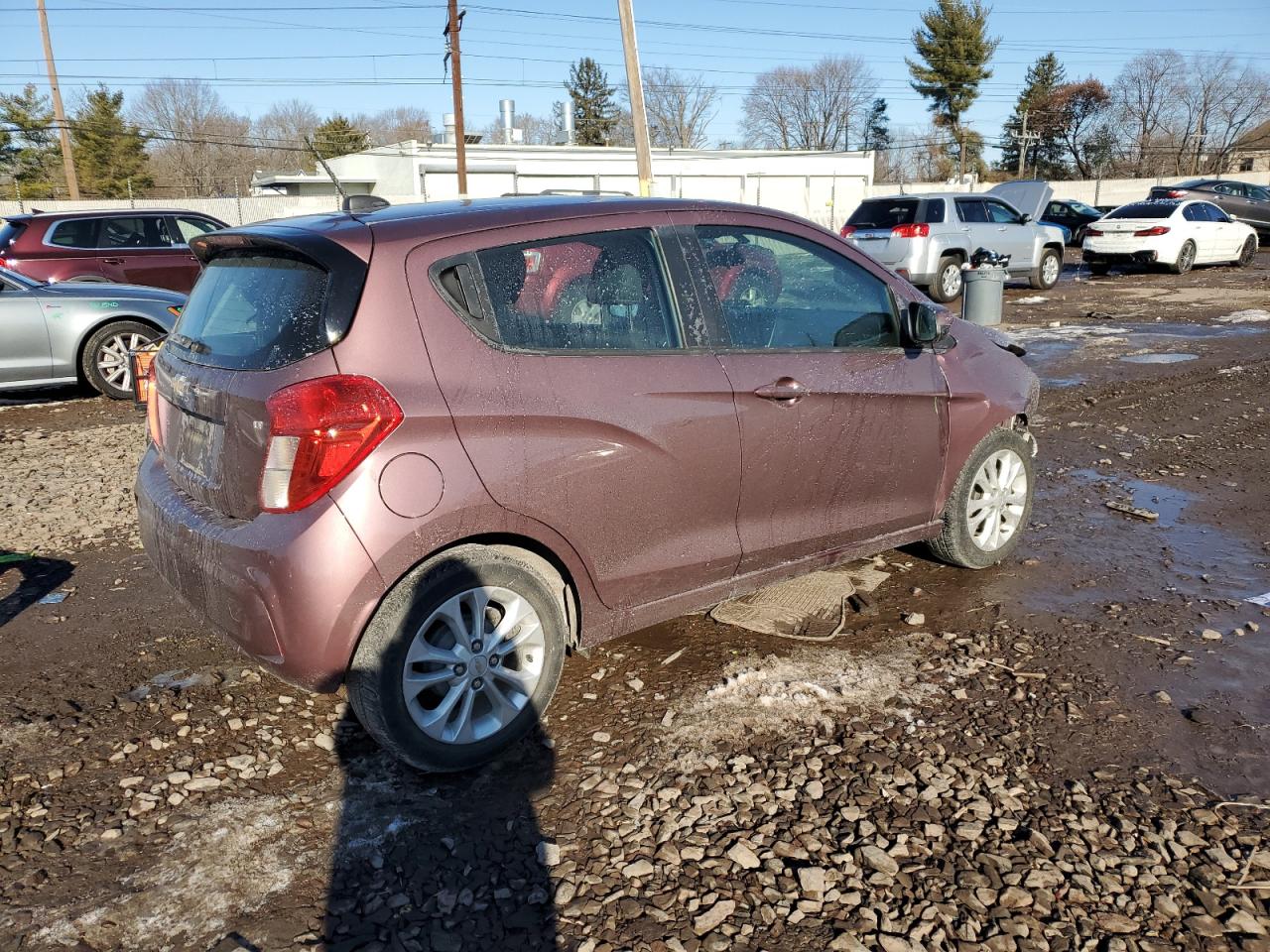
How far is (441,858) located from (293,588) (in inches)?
33.8

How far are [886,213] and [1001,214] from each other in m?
2.59

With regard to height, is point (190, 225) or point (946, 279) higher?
point (190, 225)

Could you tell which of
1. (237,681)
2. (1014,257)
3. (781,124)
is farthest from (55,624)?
(781,124)

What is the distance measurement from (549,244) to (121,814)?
220 cm

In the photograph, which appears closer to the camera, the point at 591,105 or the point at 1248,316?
the point at 1248,316

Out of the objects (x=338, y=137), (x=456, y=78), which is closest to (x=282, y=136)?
(x=338, y=137)

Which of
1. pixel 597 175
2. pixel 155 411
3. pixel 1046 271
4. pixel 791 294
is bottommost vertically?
pixel 1046 271

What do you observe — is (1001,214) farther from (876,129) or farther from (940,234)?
(876,129)

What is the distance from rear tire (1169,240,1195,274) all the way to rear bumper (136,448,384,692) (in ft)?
75.2

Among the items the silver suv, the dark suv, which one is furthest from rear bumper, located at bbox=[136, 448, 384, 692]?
the silver suv

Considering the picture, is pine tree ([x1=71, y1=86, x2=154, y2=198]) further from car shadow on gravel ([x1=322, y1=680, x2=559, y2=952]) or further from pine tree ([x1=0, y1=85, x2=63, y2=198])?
car shadow on gravel ([x1=322, y1=680, x2=559, y2=952])

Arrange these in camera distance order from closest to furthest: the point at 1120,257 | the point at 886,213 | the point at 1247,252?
the point at 886,213 < the point at 1120,257 < the point at 1247,252

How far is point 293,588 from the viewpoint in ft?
9.25

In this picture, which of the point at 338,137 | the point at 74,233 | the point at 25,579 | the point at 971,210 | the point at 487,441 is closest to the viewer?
the point at 487,441
